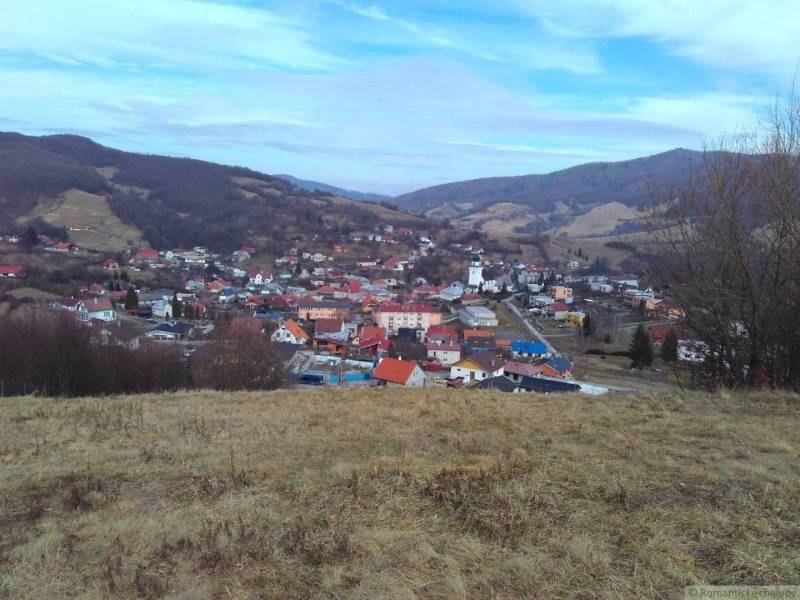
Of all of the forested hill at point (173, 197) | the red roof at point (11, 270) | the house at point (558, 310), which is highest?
the forested hill at point (173, 197)

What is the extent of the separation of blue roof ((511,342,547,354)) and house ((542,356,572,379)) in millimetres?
5119

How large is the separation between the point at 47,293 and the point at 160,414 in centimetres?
4978

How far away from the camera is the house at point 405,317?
163 ft

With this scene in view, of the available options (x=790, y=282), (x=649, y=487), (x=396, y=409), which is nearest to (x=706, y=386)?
(x=790, y=282)

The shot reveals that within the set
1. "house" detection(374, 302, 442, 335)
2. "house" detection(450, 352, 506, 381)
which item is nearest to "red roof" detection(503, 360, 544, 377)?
"house" detection(450, 352, 506, 381)

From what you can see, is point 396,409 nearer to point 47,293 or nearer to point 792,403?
point 792,403

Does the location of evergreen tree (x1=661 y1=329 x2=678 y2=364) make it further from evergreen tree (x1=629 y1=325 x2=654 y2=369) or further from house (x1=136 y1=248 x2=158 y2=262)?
house (x1=136 y1=248 x2=158 y2=262)

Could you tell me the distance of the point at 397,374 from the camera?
76.0 feet

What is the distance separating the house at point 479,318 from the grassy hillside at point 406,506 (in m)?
42.2

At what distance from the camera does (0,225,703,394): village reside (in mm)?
27594

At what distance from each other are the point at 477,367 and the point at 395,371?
7.81 metres

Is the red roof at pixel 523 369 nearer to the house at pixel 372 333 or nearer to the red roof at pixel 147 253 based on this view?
the house at pixel 372 333

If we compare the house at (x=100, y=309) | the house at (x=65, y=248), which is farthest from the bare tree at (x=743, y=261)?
the house at (x=65, y=248)

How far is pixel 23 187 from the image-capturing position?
9462 cm
